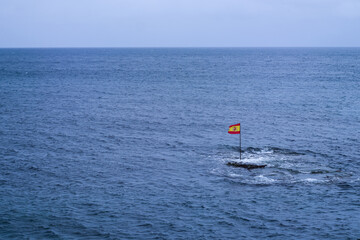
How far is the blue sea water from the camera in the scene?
2667 centimetres

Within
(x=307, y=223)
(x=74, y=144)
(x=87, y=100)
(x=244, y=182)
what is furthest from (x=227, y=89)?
(x=307, y=223)

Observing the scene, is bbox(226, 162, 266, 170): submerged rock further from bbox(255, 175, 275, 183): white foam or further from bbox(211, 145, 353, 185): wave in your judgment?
bbox(255, 175, 275, 183): white foam

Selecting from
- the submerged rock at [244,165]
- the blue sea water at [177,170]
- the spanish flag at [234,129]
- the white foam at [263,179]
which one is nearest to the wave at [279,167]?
the white foam at [263,179]

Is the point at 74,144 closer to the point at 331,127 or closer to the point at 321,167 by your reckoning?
the point at 321,167

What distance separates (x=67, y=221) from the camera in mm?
27125

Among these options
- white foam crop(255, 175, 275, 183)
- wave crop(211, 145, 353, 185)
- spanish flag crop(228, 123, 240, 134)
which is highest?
spanish flag crop(228, 123, 240, 134)

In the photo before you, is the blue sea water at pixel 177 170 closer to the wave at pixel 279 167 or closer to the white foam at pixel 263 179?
the wave at pixel 279 167

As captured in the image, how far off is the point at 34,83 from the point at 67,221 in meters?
86.0

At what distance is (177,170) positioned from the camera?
3772cm

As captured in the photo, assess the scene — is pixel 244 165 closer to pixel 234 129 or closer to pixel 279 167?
pixel 279 167

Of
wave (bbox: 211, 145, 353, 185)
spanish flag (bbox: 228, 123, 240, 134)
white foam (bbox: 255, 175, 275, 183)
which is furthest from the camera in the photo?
spanish flag (bbox: 228, 123, 240, 134)

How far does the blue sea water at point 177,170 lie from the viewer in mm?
26672

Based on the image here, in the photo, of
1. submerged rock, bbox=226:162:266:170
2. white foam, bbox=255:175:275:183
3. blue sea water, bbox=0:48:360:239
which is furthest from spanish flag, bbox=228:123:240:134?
white foam, bbox=255:175:275:183

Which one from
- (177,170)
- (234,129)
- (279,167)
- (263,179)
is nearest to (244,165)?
(279,167)
